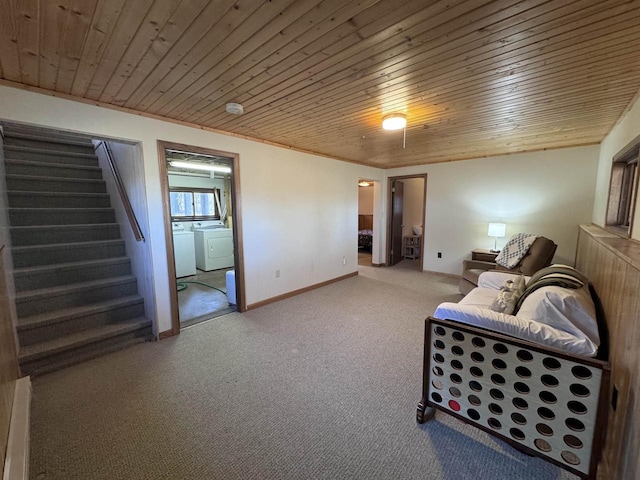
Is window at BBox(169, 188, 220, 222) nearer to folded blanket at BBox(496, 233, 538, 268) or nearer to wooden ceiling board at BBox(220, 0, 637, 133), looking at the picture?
wooden ceiling board at BBox(220, 0, 637, 133)

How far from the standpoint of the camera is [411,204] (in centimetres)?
729

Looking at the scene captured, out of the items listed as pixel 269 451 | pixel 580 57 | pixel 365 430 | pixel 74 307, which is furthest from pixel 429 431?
pixel 74 307

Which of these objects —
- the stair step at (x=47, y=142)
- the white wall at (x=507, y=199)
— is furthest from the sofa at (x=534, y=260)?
the stair step at (x=47, y=142)

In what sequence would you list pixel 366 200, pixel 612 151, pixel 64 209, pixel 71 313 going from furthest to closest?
1. pixel 366 200
2. pixel 64 209
3. pixel 612 151
4. pixel 71 313

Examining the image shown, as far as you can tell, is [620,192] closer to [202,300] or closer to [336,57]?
[336,57]

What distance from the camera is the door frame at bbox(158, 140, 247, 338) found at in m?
2.80

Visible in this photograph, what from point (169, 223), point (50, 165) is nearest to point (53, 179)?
point (50, 165)

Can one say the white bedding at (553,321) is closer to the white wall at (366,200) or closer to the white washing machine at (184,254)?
the white washing machine at (184,254)

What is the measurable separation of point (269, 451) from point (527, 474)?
1370mm

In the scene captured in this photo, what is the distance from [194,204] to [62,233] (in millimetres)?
3704

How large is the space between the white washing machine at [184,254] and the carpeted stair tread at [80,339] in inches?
92.6

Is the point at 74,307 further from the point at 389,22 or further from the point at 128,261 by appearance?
the point at 389,22

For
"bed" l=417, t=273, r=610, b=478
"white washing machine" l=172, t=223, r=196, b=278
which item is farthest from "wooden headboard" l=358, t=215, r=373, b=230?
"bed" l=417, t=273, r=610, b=478

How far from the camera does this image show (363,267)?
6.20 m
